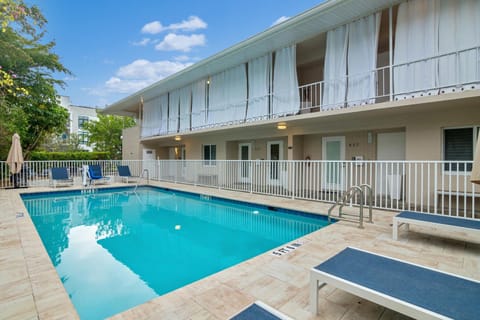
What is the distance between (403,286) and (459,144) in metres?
6.69

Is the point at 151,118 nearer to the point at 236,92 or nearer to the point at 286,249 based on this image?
the point at 236,92

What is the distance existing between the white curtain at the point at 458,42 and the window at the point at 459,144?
1429 mm

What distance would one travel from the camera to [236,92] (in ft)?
36.5

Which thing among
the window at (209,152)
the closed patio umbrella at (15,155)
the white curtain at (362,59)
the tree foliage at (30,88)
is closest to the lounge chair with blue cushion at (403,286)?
the white curtain at (362,59)

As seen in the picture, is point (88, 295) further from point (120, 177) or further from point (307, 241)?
point (120, 177)

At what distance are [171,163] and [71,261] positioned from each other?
986cm

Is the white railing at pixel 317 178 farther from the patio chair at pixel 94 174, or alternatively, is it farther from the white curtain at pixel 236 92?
the white curtain at pixel 236 92

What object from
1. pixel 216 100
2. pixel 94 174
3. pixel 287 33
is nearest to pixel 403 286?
pixel 287 33

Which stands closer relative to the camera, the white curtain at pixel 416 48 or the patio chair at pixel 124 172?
the white curtain at pixel 416 48

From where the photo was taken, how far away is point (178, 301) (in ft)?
8.31

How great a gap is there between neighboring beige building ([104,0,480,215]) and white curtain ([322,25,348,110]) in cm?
3

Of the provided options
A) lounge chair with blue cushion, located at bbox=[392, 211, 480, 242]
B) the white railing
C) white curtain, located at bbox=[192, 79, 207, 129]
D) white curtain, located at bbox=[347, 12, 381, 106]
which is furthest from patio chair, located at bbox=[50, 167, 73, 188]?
lounge chair with blue cushion, located at bbox=[392, 211, 480, 242]

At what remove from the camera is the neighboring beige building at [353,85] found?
6.12m

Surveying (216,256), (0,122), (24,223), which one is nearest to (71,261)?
(24,223)
